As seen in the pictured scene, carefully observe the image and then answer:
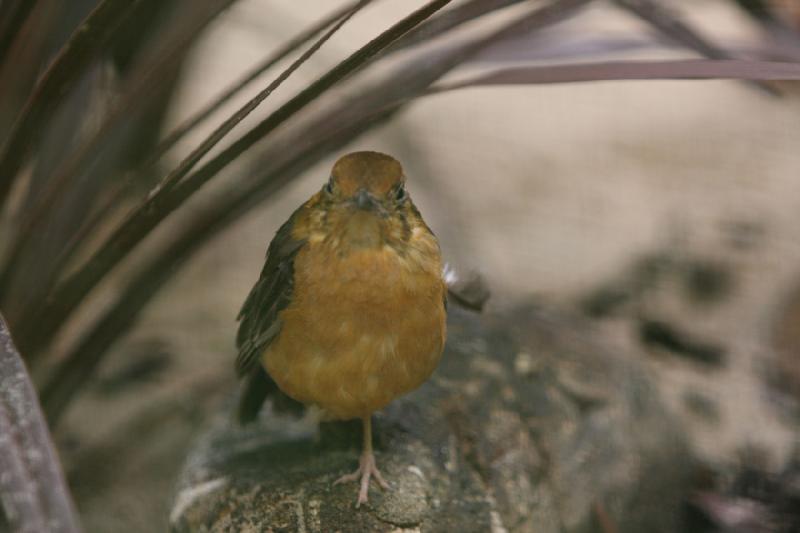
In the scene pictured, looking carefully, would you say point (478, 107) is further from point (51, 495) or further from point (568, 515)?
point (51, 495)

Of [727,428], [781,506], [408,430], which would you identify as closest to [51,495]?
[408,430]

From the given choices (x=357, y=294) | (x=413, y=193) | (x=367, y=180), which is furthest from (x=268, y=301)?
(x=413, y=193)

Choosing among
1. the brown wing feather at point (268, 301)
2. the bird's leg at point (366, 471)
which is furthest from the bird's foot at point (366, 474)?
the brown wing feather at point (268, 301)

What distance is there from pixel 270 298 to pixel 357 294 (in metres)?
0.21

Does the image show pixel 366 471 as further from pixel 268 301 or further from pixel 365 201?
pixel 365 201

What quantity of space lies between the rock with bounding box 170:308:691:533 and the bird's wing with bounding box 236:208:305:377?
253 mm

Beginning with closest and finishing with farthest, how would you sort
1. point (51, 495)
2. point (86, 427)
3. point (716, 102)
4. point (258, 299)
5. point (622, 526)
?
1. point (51, 495)
2. point (258, 299)
3. point (622, 526)
4. point (86, 427)
5. point (716, 102)

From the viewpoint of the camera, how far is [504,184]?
4082 millimetres

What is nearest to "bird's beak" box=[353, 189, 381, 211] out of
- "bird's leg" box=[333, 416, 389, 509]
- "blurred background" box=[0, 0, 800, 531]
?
"blurred background" box=[0, 0, 800, 531]

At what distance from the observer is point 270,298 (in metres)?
1.90

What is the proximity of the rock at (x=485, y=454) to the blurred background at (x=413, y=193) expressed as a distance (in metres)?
0.22

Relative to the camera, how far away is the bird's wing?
6.13 ft

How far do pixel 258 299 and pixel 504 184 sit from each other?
228cm

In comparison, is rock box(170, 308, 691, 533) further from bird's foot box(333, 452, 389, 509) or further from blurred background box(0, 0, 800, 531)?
blurred background box(0, 0, 800, 531)
